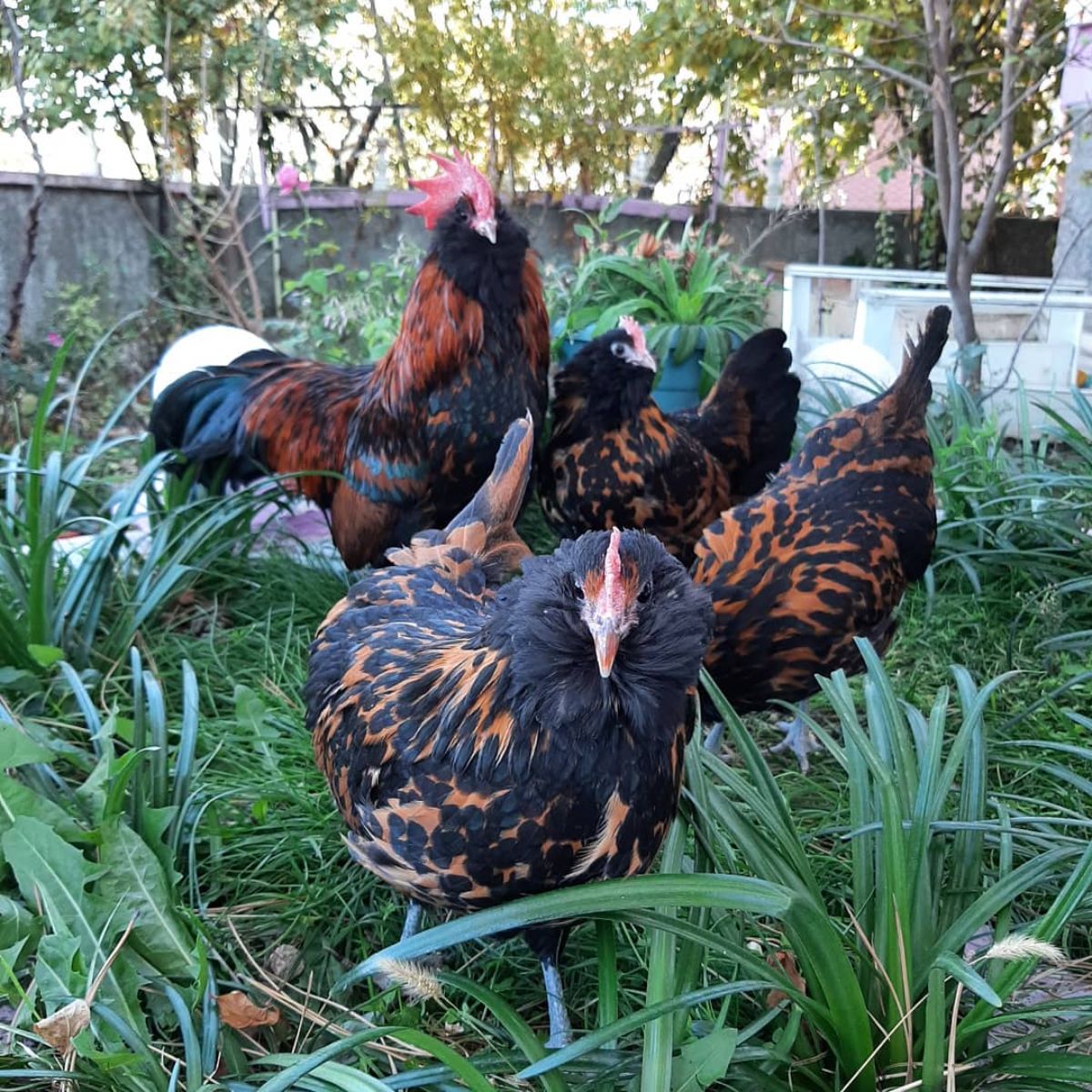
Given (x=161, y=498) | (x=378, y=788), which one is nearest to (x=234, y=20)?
(x=161, y=498)

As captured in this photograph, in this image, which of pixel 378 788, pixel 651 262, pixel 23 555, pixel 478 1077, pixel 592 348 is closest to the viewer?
pixel 478 1077

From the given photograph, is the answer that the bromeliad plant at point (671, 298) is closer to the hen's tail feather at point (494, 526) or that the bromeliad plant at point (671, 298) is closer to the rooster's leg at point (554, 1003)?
the hen's tail feather at point (494, 526)

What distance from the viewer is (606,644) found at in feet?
4.12

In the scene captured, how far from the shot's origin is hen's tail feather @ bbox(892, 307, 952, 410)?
2.71m

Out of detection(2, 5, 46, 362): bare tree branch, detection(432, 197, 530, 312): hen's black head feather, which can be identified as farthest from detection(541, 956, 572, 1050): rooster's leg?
detection(2, 5, 46, 362): bare tree branch

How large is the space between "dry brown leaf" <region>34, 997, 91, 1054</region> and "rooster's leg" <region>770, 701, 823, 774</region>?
1770mm

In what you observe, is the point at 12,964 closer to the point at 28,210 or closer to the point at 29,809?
the point at 29,809

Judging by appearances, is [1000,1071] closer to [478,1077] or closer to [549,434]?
[478,1077]

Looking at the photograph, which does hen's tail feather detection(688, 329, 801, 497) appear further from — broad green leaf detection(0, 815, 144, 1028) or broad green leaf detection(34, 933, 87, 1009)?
broad green leaf detection(34, 933, 87, 1009)

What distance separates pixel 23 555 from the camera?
108 inches

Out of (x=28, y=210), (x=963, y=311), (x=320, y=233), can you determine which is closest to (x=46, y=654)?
(x=963, y=311)

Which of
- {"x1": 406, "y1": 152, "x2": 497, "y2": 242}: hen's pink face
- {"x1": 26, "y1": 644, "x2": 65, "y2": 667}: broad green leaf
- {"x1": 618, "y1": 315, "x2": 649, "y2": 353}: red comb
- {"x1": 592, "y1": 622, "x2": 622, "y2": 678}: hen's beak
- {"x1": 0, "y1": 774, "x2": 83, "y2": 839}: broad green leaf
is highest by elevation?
{"x1": 406, "y1": 152, "x2": 497, "y2": 242}: hen's pink face

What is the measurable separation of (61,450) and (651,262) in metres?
3.02

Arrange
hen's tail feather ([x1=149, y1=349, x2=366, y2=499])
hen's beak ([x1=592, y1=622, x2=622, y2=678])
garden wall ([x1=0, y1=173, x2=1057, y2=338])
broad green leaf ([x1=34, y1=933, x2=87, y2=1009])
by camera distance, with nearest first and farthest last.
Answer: hen's beak ([x1=592, y1=622, x2=622, y2=678]) < broad green leaf ([x1=34, y1=933, x2=87, y2=1009]) < hen's tail feather ([x1=149, y1=349, x2=366, y2=499]) < garden wall ([x1=0, y1=173, x2=1057, y2=338])
